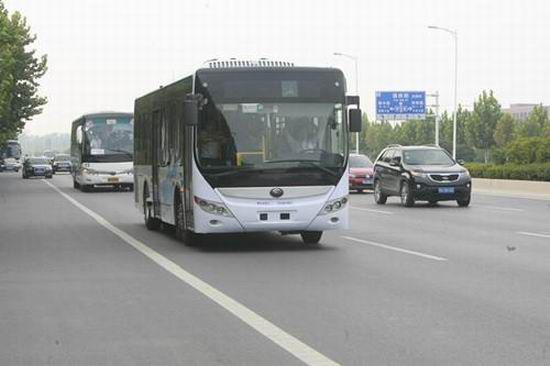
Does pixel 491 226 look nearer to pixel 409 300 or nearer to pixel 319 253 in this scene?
pixel 319 253

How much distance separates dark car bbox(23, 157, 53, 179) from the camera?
228 ft

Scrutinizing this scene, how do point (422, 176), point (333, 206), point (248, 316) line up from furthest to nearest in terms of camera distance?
point (422, 176) < point (333, 206) < point (248, 316)

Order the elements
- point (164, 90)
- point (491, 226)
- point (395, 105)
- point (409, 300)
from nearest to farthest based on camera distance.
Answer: point (409, 300) < point (164, 90) < point (491, 226) < point (395, 105)

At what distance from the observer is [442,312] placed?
9.29 meters

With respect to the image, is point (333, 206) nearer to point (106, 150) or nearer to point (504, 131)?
point (106, 150)

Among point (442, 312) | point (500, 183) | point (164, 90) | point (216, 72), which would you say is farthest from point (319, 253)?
point (500, 183)

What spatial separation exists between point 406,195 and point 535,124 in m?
77.6

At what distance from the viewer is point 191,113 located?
15016mm

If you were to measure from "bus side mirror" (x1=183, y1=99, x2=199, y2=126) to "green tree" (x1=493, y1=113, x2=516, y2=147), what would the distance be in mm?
85241

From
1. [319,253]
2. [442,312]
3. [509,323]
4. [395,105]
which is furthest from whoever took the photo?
[395,105]

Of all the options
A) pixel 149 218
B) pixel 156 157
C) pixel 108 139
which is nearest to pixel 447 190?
pixel 149 218

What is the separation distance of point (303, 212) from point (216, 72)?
2488 mm

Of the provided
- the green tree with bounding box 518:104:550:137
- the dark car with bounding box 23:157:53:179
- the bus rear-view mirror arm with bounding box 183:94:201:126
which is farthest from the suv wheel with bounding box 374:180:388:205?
the green tree with bounding box 518:104:550:137

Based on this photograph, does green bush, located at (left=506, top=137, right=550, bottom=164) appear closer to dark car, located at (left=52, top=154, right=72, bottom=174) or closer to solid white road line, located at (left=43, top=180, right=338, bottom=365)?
solid white road line, located at (left=43, top=180, right=338, bottom=365)
